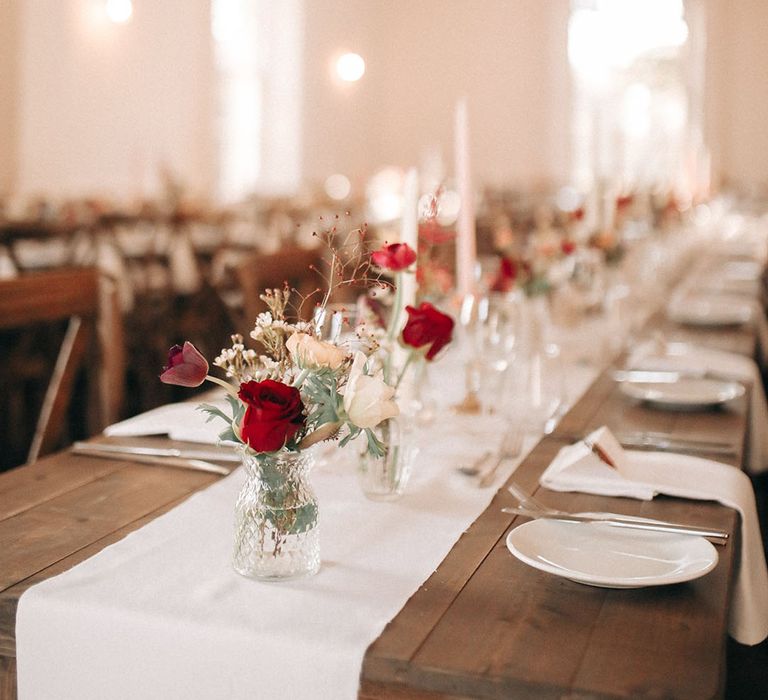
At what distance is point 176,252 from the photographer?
16.2ft

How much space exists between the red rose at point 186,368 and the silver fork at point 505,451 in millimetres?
568

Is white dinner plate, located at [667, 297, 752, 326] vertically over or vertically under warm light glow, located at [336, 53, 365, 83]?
under

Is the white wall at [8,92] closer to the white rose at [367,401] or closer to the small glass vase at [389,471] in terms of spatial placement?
the small glass vase at [389,471]

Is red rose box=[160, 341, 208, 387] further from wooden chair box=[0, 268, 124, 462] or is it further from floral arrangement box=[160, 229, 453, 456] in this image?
wooden chair box=[0, 268, 124, 462]

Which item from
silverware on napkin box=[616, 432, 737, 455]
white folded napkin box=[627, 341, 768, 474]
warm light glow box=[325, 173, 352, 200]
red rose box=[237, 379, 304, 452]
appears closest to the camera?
red rose box=[237, 379, 304, 452]

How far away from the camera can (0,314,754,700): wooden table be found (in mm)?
876

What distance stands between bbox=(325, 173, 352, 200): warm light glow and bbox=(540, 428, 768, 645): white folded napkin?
10.1 meters

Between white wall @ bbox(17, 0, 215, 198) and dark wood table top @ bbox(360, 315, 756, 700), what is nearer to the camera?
dark wood table top @ bbox(360, 315, 756, 700)

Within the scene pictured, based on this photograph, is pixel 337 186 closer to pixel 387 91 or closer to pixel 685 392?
pixel 387 91

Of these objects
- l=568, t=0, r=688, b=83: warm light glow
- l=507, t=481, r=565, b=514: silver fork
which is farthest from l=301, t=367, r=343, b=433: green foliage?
l=568, t=0, r=688, b=83: warm light glow

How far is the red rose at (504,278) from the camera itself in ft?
7.66

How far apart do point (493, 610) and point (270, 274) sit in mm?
1908

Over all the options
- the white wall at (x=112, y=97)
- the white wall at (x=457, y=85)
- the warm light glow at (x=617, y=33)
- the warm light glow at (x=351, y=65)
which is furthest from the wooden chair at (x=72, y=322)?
the warm light glow at (x=617, y=33)

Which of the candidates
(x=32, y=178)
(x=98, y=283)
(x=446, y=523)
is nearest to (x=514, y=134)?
(x=32, y=178)
